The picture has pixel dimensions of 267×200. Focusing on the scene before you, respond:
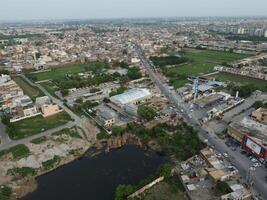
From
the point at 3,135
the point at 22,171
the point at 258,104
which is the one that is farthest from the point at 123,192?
the point at 258,104

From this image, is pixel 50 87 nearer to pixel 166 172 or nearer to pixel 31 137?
pixel 31 137

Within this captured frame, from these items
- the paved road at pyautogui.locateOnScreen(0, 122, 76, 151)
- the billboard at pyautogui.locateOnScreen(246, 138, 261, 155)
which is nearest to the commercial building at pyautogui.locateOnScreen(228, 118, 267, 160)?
the billboard at pyautogui.locateOnScreen(246, 138, 261, 155)

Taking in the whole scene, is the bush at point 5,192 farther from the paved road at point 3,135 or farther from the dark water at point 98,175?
the paved road at point 3,135

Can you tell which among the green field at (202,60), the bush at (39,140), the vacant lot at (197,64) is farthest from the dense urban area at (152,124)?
the green field at (202,60)

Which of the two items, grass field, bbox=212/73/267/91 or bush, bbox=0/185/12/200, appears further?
grass field, bbox=212/73/267/91

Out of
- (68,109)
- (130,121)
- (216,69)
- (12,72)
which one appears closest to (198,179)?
(130,121)

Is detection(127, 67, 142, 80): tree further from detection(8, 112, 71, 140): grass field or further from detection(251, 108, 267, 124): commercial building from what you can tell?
detection(251, 108, 267, 124): commercial building

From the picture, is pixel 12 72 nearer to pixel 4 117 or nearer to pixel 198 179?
pixel 4 117
